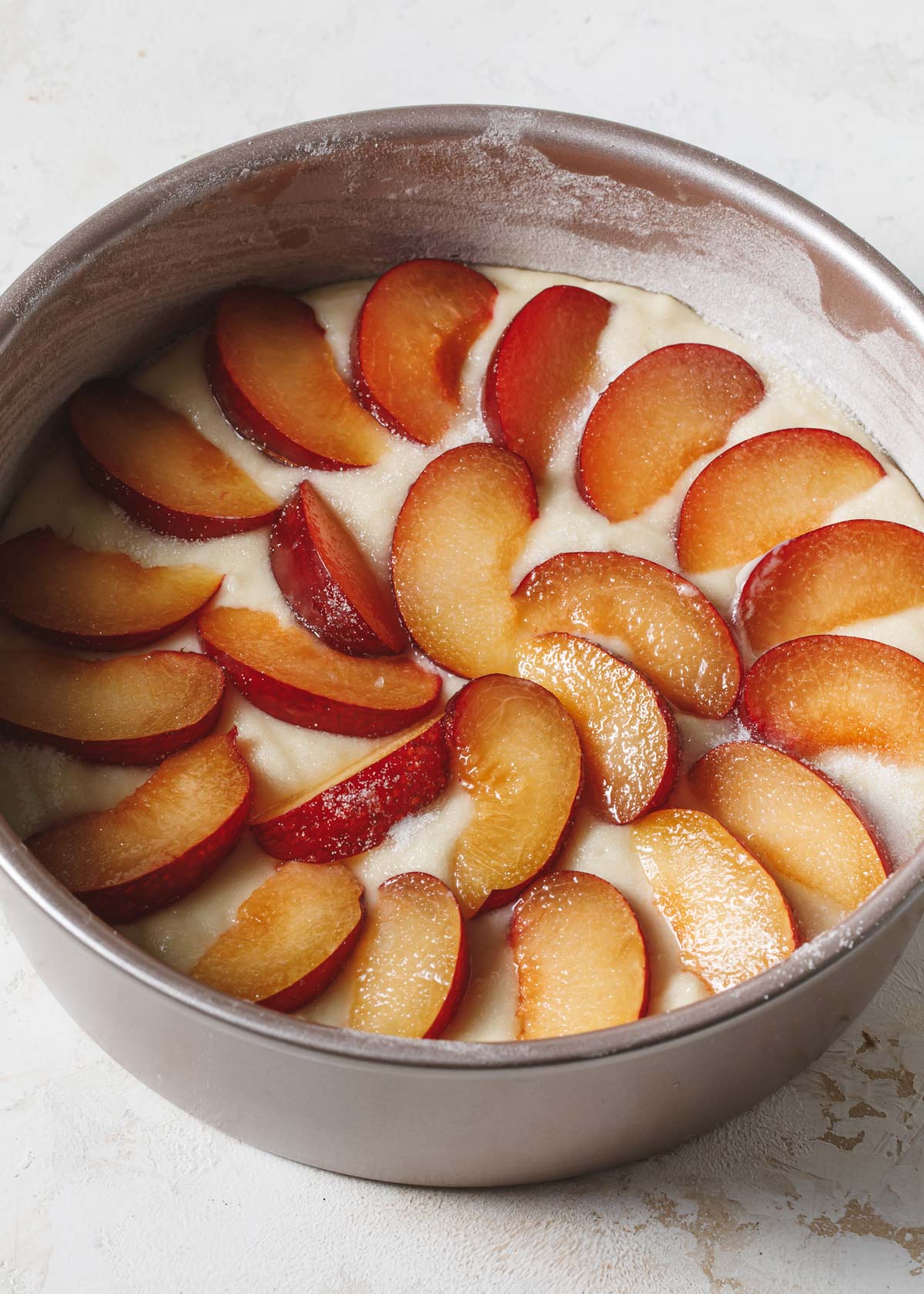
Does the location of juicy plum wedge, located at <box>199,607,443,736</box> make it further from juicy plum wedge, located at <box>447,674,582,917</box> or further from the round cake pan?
the round cake pan

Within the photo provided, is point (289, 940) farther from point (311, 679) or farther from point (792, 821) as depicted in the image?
point (792, 821)

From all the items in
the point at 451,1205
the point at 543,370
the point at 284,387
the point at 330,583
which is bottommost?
the point at 451,1205

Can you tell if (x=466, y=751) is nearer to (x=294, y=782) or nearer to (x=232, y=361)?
(x=294, y=782)

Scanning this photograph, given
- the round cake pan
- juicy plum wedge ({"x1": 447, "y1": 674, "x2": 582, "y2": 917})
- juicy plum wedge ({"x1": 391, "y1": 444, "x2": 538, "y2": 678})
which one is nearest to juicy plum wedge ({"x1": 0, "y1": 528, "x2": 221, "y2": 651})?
the round cake pan

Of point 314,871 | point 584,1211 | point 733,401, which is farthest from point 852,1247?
point 733,401

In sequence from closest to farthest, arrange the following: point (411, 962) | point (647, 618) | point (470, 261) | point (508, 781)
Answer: point (411, 962), point (508, 781), point (647, 618), point (470, 261)

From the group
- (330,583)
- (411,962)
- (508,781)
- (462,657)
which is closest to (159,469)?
(330,583)

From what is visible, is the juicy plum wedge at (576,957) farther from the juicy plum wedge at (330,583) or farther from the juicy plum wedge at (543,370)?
the juicy plum wedge at (543,370)

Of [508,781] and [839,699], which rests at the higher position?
[839,699]
